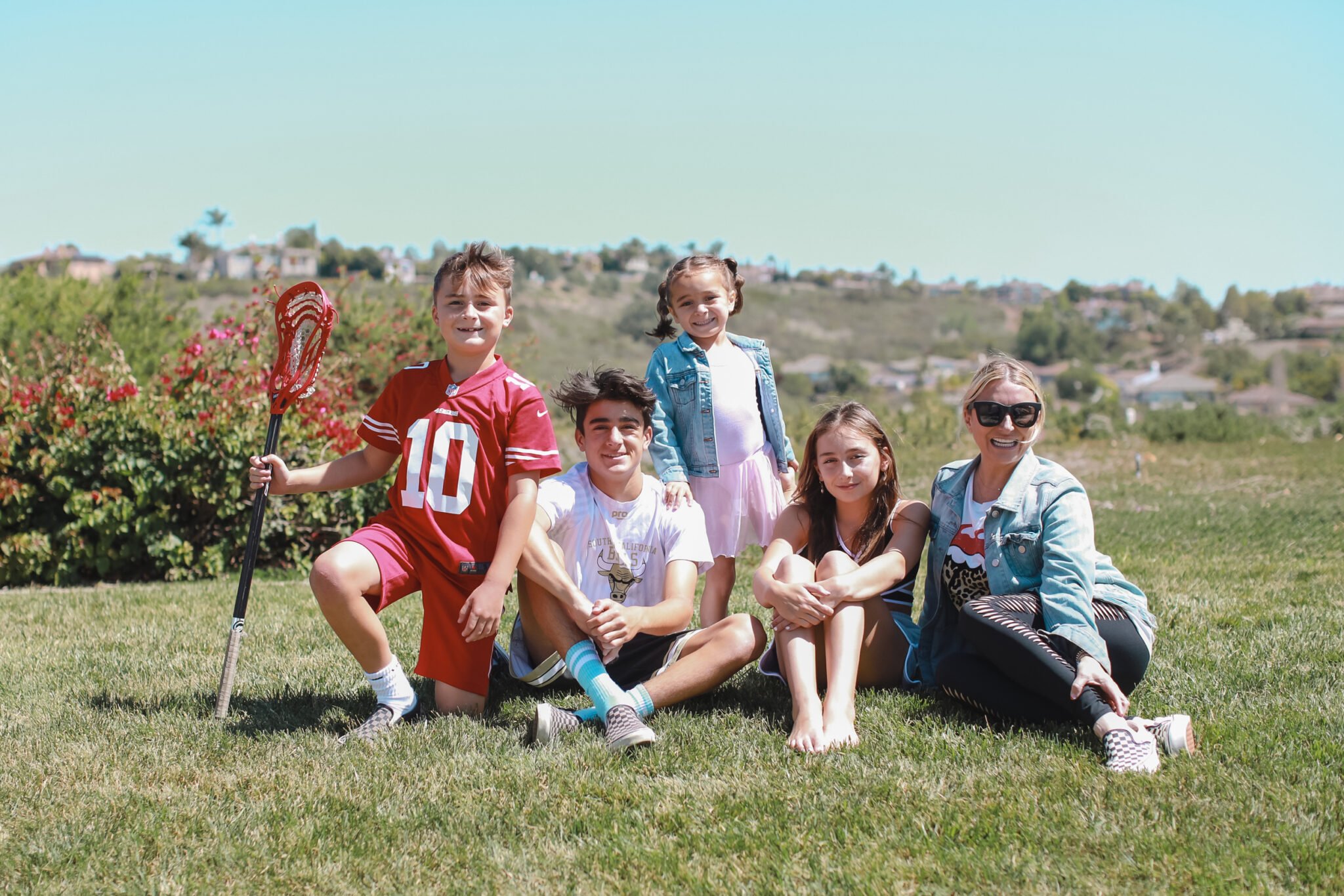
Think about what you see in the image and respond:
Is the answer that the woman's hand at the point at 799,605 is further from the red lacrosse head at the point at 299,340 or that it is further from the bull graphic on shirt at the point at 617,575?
the red lacrosse head at the point at 299,340

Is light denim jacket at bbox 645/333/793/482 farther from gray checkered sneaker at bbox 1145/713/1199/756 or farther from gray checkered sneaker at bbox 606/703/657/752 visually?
gray checkered sneaker at bbox 1145/713/1199/756

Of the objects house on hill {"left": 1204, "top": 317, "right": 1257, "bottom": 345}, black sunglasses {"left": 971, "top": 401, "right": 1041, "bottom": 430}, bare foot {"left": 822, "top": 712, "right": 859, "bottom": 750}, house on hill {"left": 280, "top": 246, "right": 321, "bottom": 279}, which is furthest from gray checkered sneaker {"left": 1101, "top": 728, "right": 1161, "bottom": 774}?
house on hill {"left": 1204, "top": 317, "right": 1257, "bottom": 345}

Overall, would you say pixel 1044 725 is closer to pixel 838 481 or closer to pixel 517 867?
pixel 838 481

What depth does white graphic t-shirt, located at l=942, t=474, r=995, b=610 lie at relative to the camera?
3.76 meters

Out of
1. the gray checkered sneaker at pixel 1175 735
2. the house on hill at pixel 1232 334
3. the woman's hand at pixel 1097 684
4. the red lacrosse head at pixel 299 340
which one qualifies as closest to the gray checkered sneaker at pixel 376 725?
the red lacrosse head at pixel 299 340

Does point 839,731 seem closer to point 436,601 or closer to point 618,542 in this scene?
point 618,542

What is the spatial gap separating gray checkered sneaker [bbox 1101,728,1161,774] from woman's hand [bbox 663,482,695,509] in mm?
1572

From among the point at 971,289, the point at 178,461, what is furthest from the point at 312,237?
the point at 178,461

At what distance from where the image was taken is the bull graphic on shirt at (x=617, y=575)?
389cm

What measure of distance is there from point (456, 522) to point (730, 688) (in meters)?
1.16

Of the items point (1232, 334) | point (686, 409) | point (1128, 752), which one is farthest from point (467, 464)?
point (1232, 334)

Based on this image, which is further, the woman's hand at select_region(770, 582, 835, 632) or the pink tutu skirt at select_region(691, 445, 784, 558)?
the pink tutu skirt at select_region(691, 445, 784, 558)

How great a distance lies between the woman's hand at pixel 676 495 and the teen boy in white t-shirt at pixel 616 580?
3 centimetres

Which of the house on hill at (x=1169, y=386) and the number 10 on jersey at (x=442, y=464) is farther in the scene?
the house on hill at (x=1169, y=386)
